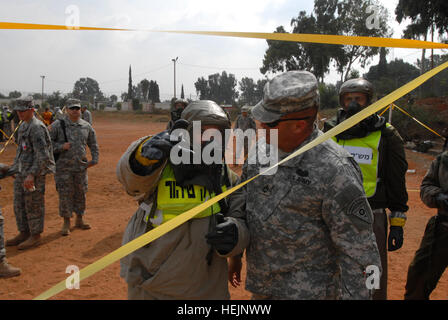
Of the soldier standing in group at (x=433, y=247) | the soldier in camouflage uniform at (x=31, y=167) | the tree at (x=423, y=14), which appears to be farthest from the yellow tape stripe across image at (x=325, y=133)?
the tree at (x=423, y=14)

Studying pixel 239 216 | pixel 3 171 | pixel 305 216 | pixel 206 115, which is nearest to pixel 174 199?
pixel 239 216

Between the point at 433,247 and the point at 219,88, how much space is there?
8582 cm

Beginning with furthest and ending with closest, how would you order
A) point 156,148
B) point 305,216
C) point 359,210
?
point 156,148, point 305,216, point 359,210

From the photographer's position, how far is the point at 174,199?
6.39 ft

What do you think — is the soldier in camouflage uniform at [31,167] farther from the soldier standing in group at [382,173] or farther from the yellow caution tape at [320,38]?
the soldier standing in group at [382,173]

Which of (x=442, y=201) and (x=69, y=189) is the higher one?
(x=442, y=201)

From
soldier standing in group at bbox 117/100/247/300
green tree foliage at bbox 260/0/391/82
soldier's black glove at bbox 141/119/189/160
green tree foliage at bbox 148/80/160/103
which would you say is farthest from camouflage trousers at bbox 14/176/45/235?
green tree foliage at bbox 148/80/160/103

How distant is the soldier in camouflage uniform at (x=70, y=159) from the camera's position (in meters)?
5.72

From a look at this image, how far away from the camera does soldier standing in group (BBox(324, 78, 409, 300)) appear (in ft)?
9.63

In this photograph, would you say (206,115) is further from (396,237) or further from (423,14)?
(423,14)

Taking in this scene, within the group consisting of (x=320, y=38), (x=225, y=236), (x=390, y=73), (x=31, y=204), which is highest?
(x=390, y=73)
